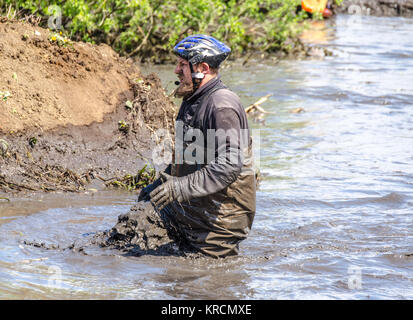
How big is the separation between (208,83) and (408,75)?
1360 centimetres

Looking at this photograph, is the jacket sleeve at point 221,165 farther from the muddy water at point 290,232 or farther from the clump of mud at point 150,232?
the muddy water at point 290,232

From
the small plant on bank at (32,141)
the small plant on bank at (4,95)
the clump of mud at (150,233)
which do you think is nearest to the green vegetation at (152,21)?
the small plant on bank at (4,95)

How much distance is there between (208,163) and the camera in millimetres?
5312

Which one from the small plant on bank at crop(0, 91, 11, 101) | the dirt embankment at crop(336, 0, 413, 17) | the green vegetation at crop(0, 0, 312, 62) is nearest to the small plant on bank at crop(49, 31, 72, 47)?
the small plant on bank at crop(0, 91, 11, 101)

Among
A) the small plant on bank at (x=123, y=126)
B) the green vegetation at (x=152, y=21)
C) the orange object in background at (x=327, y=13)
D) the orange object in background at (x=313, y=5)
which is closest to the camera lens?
the small plant on bank at (x=123, y=126)

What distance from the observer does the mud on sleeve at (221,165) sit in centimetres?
511

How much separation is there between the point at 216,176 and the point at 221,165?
→ 9cm

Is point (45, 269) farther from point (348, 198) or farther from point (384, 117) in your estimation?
point (384, 117)

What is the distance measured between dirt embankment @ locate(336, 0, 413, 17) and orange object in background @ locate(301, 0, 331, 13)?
4.65m

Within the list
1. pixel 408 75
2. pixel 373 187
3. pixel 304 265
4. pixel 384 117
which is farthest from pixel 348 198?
pixel 408 75

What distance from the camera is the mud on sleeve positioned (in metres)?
5.11

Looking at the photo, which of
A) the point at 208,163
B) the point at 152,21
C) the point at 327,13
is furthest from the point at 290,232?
the point at 327,13

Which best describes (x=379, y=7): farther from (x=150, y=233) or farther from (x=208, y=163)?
(x=208, y=163)

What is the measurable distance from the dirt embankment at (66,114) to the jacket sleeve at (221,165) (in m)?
3.02
